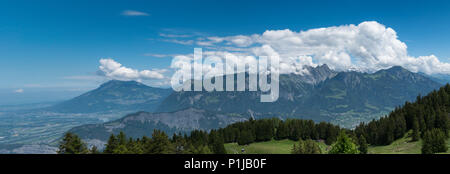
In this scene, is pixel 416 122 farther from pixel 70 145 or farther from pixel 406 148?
pixel 70 145

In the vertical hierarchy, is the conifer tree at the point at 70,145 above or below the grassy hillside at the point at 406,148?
above

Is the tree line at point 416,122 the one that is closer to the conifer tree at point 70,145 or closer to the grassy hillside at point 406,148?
the grassy hillside at point 406,148

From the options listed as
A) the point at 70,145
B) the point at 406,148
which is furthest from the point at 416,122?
the point at 70,145

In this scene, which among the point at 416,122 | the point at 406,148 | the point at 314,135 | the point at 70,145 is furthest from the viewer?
the point at 314,135

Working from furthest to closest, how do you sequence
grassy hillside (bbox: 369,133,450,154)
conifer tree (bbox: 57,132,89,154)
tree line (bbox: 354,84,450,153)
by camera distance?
1. tree line (bbox: 354,84,450,153)
2. grassy hillside (bbox: 369,133,450,154)
3. conifer tree (bbox: 57,132,89,154)

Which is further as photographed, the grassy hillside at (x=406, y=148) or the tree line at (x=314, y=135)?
the grassy hillside at (x=406, y=148)

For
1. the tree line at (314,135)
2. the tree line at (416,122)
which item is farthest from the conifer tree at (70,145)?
the tree line at (416,122)

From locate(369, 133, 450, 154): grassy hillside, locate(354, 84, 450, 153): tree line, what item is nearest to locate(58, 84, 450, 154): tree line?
locate(354, 84, 450, 153): tree line

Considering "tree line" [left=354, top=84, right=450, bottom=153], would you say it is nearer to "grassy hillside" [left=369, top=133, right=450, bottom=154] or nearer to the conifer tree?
"grassy hillside" [left=369, top=133, right=450, bottom=154]

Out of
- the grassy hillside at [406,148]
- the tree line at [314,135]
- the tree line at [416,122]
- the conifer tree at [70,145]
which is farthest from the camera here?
the tree line at [416,122]
